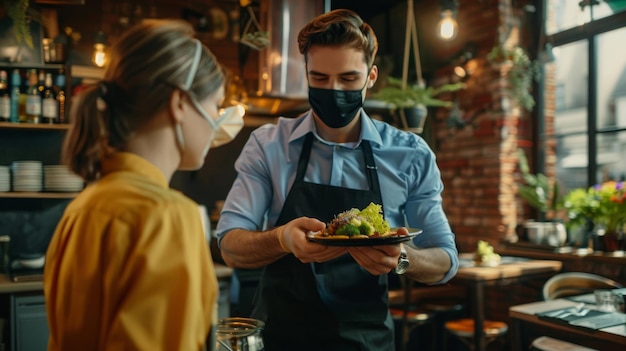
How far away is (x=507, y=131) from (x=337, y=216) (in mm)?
3648

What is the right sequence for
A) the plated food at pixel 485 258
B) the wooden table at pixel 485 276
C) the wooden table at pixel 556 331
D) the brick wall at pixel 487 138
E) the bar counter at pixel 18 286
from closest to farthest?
1. the wooden table at pixel 556 331
2. the bar counter at pixel 18 286
3. the wooden table at pixel 485 276
4. the plated food at pixel 485 258
5. the brick wall at pixel 487 138

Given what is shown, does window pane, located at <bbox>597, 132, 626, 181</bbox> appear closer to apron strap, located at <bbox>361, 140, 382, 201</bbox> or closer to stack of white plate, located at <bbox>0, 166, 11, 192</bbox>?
apron strap, located at <bbox>361, 140, 382, 201</bbox>

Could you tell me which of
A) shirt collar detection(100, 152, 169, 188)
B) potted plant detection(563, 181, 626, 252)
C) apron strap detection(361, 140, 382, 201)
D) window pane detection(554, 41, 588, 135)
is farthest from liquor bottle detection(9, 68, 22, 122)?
window pane detection(554, 41, 588, 135)

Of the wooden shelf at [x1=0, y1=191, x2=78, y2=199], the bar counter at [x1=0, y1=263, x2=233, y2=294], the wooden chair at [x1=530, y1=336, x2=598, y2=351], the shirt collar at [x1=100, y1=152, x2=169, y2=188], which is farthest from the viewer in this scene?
the wooden shelf at [x1=0, y1=191, x2=78, y2=199]

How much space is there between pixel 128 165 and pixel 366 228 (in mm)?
751

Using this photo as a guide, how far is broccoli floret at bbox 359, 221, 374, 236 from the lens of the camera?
59.1 inches

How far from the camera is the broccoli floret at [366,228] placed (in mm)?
1502

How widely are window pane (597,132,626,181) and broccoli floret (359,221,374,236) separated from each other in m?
3.63

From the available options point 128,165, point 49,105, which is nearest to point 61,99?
point 49,105

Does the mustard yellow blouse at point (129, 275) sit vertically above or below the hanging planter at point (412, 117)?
below

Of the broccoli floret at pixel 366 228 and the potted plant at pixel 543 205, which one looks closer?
the broccoli floret at pixel 366 228

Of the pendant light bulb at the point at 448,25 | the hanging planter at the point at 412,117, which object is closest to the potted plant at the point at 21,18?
the hanging planter at the point at 412,117

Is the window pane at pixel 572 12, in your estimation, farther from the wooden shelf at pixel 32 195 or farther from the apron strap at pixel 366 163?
the wooden shelf at pixel 32 195

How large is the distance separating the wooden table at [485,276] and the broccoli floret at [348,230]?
104 inches
